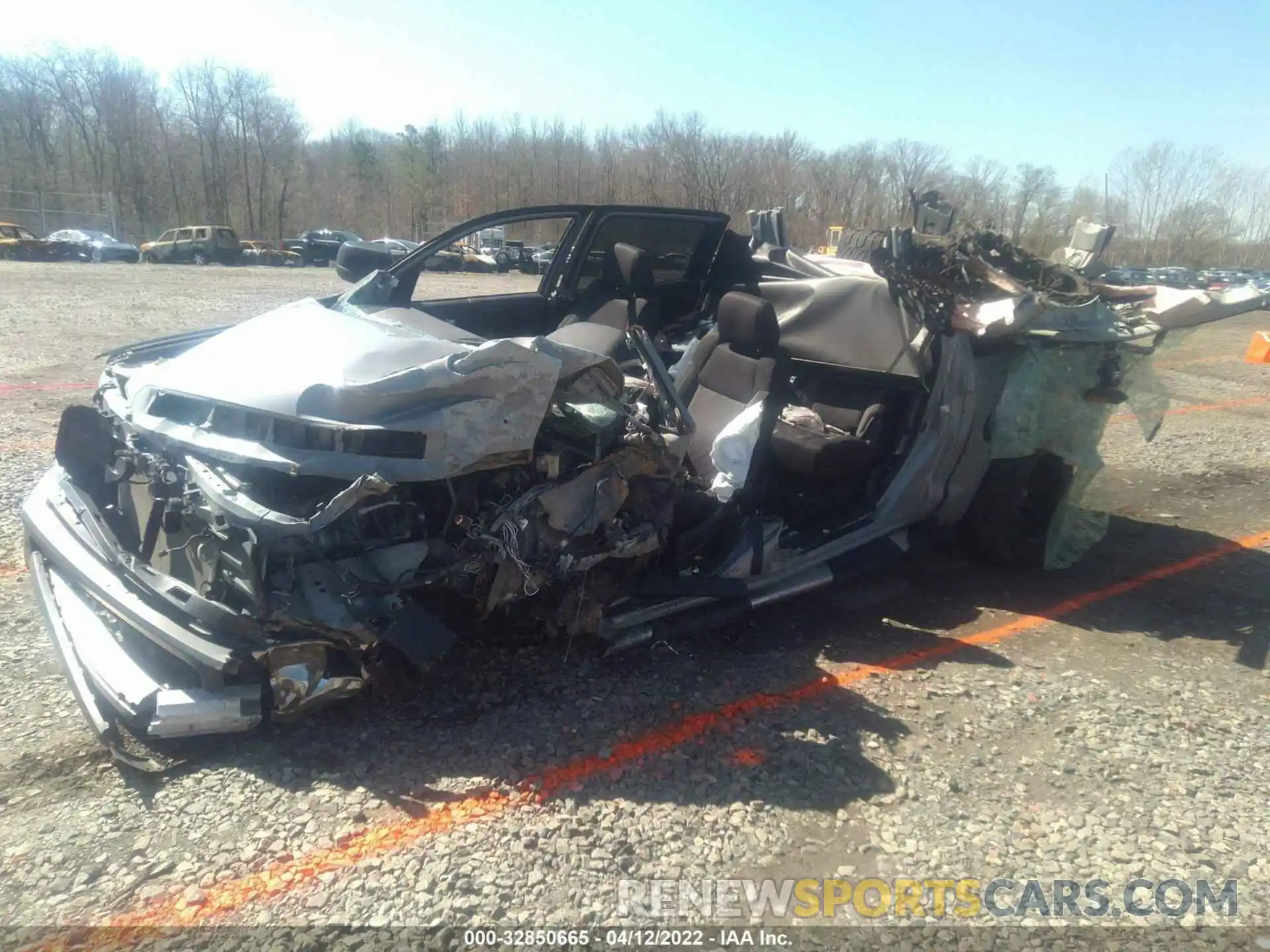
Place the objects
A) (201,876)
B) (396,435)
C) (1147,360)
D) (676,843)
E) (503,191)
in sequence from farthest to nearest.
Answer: (503,191) → (1147,360) → (396,435) → (676,843) → (201,876)

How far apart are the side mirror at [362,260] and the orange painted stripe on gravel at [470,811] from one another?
3.18m

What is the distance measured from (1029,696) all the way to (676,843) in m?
1.88

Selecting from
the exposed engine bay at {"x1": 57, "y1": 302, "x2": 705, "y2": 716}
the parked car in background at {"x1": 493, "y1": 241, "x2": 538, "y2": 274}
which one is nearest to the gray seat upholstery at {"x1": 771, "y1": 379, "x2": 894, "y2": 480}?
the exposed engine bay at {"x1": 57, "y1": 302, "x2": 705, "y2": 716}

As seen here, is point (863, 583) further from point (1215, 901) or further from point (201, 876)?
point (201, 876)

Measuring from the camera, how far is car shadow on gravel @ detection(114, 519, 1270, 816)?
9.68ft

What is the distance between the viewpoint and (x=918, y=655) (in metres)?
4.05

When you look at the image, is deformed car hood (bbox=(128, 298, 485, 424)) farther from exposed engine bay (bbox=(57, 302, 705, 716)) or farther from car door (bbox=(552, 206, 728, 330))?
car door (bbox=(552, 206, 728, 330))

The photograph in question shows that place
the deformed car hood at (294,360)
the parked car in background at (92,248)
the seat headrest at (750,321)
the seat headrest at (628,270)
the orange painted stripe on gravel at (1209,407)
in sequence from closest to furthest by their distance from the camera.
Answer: the deformed car hood at (294,360) < the seat headrest at (750,321) < the seat headrest at (628,270) < the orange painted stripe on gravel at (1209,407) < the parked car in background at (92,248)

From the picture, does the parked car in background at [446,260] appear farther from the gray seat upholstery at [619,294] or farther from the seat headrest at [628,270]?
the seat headrest at [628,270]

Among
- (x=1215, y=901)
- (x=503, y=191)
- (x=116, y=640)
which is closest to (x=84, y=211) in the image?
(x=503, y=191)

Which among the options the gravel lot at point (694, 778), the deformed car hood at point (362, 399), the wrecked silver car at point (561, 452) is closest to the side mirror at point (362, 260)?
the wrecked silver car at point (561, 452)

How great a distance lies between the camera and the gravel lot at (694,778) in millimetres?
2469

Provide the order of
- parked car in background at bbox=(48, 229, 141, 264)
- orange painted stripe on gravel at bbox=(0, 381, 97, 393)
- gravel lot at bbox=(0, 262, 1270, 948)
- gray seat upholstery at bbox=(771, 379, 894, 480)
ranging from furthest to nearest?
parked car in background at bbox=(48, 229, 141, 264)
orange painted stripe on gravel at bbox=(0, 381, 97, 393)
gray seat upholstery at bbox=(771, 379, 894, 480)
gravel lot at bbox=(0, 262, 1270, 948)

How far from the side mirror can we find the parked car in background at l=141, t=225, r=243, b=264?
109 feet
